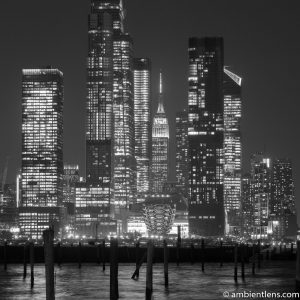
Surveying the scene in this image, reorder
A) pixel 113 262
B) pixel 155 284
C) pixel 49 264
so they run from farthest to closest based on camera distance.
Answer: pixel 155 284 → pixel 113 262 → pixel 49 264

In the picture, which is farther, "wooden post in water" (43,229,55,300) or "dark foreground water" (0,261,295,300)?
"dark foreground water" (0,261,295,300)

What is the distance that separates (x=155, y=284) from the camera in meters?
67.2

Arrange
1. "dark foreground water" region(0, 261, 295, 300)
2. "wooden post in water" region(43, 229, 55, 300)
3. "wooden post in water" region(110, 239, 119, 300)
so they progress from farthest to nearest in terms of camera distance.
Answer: "dark foreground water" region(0, 261, 295, 300)
"wooden post in water" region(110, 239, 119, 300)
"wooden post in water" region(43, 229, 55, 300)

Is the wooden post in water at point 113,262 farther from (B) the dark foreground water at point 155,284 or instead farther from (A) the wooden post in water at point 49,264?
(B) the dark foreground water at point 155,284

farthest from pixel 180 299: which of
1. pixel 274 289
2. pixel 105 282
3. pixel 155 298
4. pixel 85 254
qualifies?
pixel 85 254

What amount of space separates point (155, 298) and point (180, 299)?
1.52 metres

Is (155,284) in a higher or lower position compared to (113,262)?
lower

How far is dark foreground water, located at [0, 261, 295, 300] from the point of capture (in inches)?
2357

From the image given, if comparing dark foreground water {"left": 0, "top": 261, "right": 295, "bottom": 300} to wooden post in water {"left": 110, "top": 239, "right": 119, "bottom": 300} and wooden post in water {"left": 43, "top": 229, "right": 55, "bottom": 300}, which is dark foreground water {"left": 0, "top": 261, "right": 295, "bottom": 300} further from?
wooden post in water {"left": 43, "top": 229, "right": 55, "bottom": 300}

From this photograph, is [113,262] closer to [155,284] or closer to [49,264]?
[49,264]

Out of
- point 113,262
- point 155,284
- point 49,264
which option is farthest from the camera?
point 155,284

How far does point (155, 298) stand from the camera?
187 feet

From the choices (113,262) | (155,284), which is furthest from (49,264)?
(155,284)

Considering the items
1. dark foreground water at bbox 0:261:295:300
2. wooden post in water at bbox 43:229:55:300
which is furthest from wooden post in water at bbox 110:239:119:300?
dark foreground water at bbox 0:261:295:300
